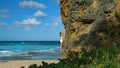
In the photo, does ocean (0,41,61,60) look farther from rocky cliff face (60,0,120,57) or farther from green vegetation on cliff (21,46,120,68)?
green vegetation on cliff (21,46,120,68)

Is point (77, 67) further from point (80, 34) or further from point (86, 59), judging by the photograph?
point (80, 34)

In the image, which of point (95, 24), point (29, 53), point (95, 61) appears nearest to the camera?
point (95, 61)

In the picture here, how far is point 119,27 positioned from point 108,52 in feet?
4.38

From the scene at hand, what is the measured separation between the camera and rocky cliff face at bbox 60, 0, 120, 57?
5.19 metres

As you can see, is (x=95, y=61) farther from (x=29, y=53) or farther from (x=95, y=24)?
(x=29, y=53)

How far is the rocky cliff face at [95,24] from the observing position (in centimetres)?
519

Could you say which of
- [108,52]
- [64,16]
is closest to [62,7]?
[64,16]

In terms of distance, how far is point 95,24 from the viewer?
5242 millimetres

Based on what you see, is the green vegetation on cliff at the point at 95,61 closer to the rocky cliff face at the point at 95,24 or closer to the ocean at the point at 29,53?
the rocky cliff face at the point at 95,24

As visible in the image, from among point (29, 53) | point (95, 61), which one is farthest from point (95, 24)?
point (29, 53)

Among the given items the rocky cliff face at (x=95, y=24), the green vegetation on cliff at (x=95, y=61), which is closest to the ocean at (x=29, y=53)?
the rocky cliff face at (x=95, y=24)

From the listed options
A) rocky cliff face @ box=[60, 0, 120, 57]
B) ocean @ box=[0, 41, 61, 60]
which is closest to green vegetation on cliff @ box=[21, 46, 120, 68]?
rocky cliff face @ box=[60, 0, 120, 57]

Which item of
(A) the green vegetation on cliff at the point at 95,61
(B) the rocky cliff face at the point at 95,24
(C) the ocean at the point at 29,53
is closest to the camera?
(A) the green vegetation on cliff at the point at 95,61

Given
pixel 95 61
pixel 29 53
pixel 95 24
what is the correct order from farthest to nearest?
pixel 29 53 → pixel 95 24 → pixel 95 61
